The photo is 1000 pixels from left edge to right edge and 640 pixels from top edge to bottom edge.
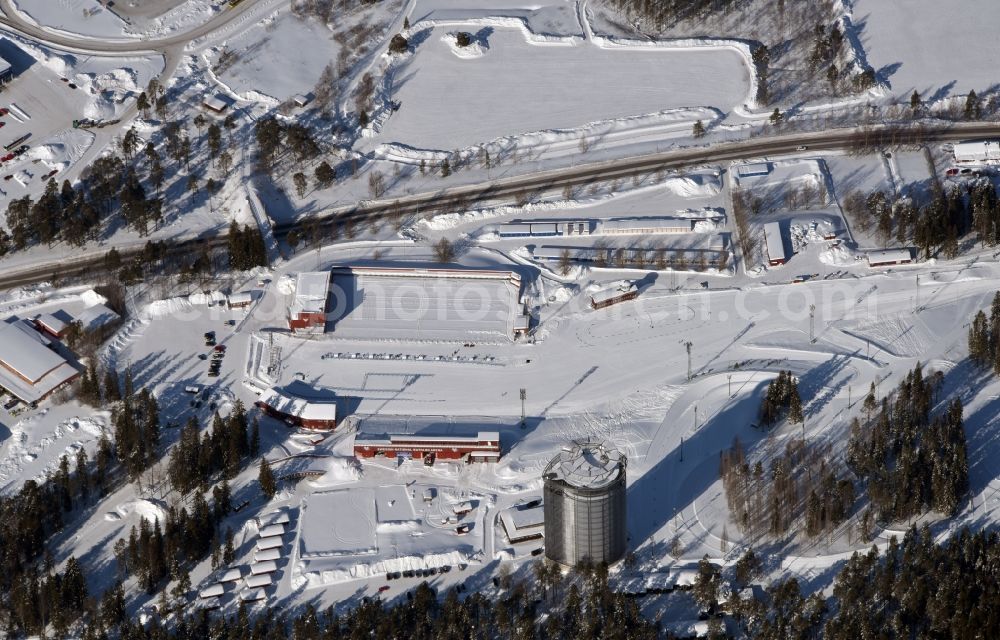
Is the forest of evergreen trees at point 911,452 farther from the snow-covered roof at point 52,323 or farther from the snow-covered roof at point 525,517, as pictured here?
the snow-covered roof at point 52,323

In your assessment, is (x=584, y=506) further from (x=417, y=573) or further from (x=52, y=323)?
(x=52, y=323)

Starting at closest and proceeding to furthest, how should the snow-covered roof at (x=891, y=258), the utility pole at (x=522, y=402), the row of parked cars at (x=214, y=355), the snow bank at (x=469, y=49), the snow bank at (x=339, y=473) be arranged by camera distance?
the snow bank at (x=339, y=473)
the utility pole at (x=522, y=402)
the row of parked cars at (x=214, y=355)
the snow-covered roof at (x=891, y=258)
the snow bank at (x=469, y=49)

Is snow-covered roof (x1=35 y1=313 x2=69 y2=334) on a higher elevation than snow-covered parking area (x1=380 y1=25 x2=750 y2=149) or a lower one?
lower

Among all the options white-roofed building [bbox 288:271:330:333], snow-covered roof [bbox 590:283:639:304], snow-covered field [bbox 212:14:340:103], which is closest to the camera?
white-roofed building [bbox 288:271:330:333]

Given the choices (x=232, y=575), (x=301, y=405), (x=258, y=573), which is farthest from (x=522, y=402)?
(x=232, y=575)

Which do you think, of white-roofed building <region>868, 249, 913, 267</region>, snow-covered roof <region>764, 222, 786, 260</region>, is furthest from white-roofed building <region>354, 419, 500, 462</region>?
white-roofed building <region>868, 249, 913, 267</region>

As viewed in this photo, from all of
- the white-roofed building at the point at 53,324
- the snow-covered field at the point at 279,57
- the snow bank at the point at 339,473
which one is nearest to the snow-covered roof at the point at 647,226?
the snow bank at the point at 339,473

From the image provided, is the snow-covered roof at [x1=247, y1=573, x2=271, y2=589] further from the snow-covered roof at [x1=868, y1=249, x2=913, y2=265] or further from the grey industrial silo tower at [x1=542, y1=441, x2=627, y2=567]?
the snow-covered roof at [x1=868, y1=249, x2=913, y2=265]

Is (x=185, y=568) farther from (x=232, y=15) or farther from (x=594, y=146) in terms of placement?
(x=232, y=15)
